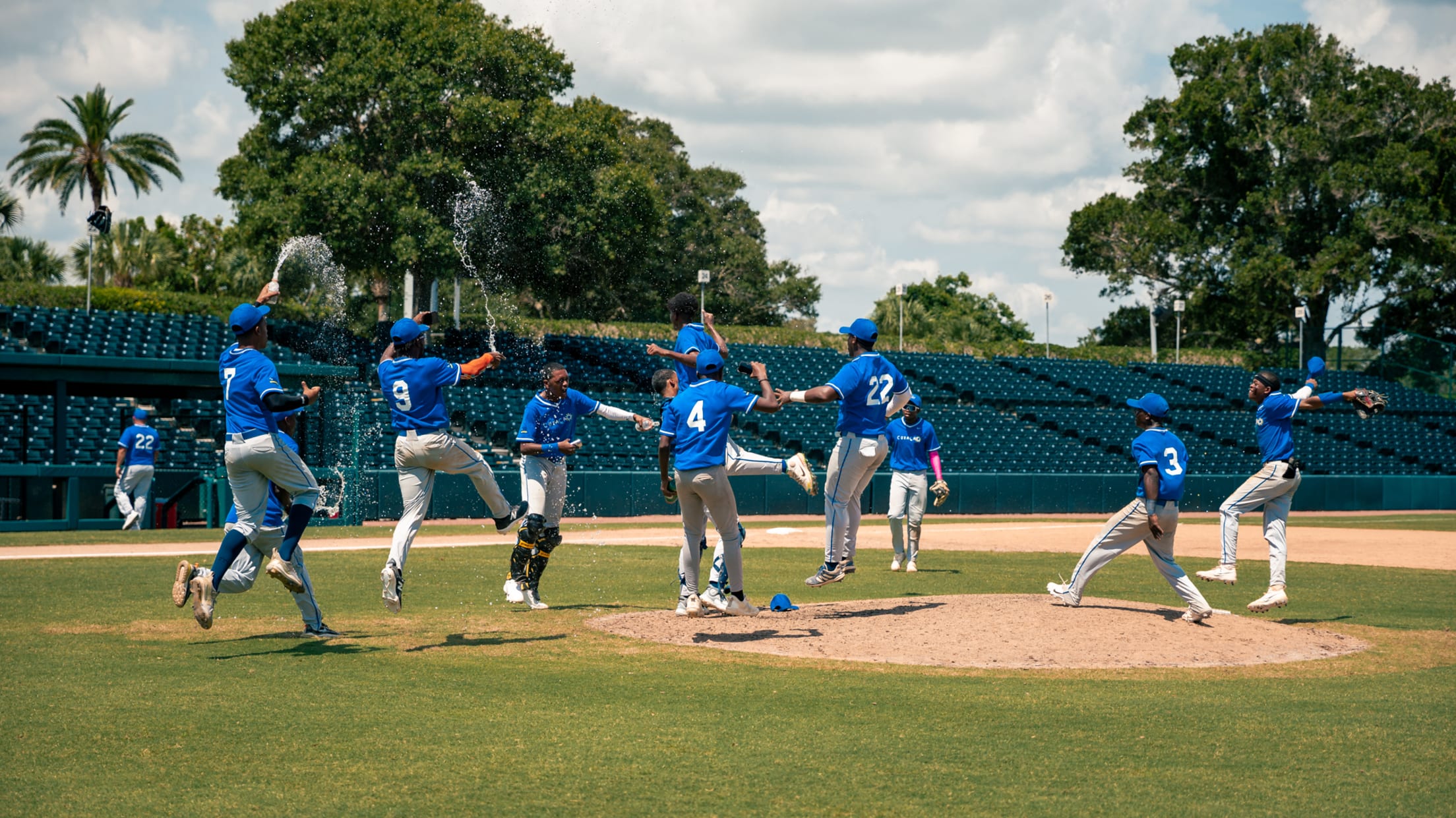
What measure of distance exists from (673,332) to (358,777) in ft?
131

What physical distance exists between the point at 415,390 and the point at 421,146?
1105 inches

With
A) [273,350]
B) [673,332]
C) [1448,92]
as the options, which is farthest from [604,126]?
[1448,92]

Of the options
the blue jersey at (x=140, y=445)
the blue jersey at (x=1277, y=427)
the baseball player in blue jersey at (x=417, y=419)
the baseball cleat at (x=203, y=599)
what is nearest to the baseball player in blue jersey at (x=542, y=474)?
the baseball player in blue jersey at (x=417, y=419)

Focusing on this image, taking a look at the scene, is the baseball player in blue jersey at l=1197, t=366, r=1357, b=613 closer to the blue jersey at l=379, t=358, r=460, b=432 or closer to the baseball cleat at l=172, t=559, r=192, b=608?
the blue jersey at l=379, t=358, r=460, b=432

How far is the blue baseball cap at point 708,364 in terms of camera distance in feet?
31.2

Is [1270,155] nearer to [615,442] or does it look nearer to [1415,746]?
[615,442]

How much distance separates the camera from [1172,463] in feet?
33.9

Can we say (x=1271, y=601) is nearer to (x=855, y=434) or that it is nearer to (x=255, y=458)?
(x=855, y=434)

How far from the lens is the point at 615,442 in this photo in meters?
32.2

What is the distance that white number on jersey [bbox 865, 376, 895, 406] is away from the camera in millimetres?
10414

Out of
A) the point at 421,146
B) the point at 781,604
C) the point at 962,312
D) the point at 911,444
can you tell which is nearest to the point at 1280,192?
→ the point at 962,312

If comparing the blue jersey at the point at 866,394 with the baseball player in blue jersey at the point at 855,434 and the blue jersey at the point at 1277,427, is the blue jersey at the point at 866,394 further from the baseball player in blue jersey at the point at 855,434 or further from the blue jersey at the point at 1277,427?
the blue jersey at the point at 1277,427

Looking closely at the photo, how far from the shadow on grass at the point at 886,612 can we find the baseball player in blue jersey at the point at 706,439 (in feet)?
4.88

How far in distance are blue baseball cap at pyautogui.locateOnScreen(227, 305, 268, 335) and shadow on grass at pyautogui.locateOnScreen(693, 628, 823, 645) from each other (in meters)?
4.28
